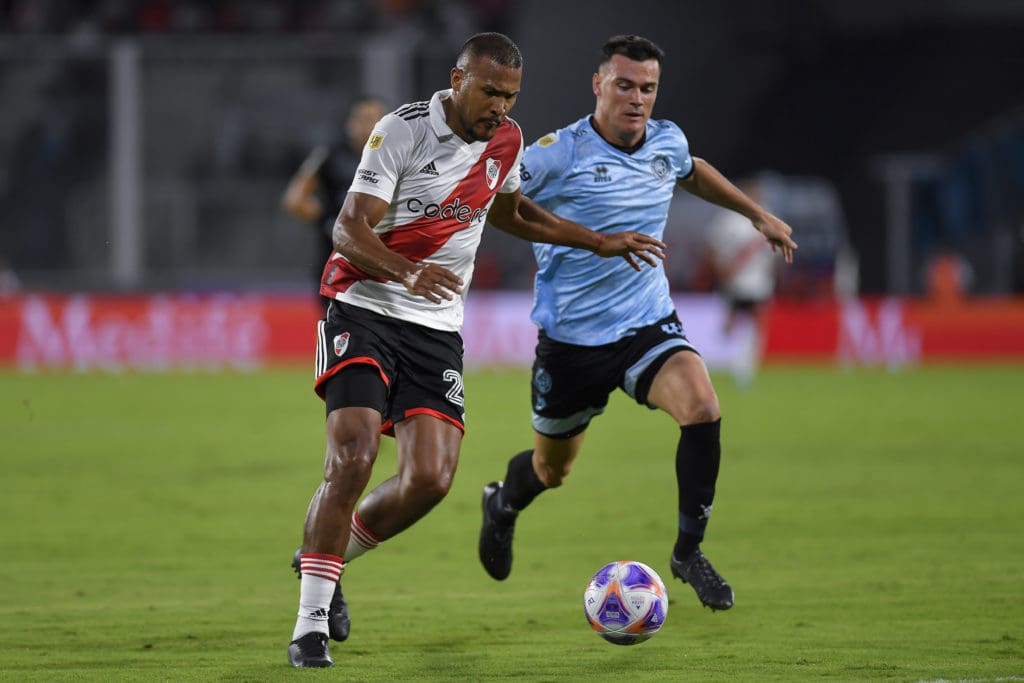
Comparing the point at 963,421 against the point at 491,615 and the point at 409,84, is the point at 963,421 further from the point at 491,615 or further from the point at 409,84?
the point at 409,84

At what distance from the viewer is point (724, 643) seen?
555cm

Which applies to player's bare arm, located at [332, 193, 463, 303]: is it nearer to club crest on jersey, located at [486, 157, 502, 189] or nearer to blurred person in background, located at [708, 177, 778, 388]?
club crest on jersey, located at [486, 157, 502, 189]

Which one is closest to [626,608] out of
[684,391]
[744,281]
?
[684,391]

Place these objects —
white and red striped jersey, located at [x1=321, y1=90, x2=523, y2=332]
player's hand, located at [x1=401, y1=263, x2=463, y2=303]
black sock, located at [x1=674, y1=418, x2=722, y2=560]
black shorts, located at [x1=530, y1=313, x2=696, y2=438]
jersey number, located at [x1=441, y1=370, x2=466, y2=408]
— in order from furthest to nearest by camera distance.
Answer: black shorts, located at [x1=530, y1=313, x2=696, y2=438], black sock, located at [x1=674, y1=418, x2=722, y2=560], jersey number, located at [x1=441, y1=370, x2=466, y2=408], white and red striped jersey, located at [x1=321, y1=90, x2=523, y2=332], player's hand, located at [x1=401, y1=263, x2=463, y2=303]

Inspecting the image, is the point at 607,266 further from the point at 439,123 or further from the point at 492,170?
the point at 439,123

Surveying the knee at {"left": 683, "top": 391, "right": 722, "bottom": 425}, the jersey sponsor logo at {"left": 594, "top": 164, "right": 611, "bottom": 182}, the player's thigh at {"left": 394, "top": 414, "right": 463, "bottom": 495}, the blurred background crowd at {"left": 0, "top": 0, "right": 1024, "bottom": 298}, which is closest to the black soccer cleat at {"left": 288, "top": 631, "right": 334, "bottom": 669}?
the player's thigh at {"left": 394, "top": 414, "right": 463, "bottom": 495}

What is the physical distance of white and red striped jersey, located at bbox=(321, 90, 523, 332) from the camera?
17.7ft

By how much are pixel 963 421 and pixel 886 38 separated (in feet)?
66.4

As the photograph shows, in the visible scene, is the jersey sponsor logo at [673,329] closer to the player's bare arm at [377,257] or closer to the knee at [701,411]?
the knee at [701,411]

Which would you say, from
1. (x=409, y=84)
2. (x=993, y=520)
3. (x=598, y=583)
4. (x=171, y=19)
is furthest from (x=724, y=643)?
(x=171, y=19)

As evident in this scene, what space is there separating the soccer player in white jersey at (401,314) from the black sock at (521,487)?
1356 millimetres

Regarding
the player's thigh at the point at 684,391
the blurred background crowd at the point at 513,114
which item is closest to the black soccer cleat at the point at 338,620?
the player's thigh at the point at 684,391

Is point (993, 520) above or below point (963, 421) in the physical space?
above

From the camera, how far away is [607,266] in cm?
680
